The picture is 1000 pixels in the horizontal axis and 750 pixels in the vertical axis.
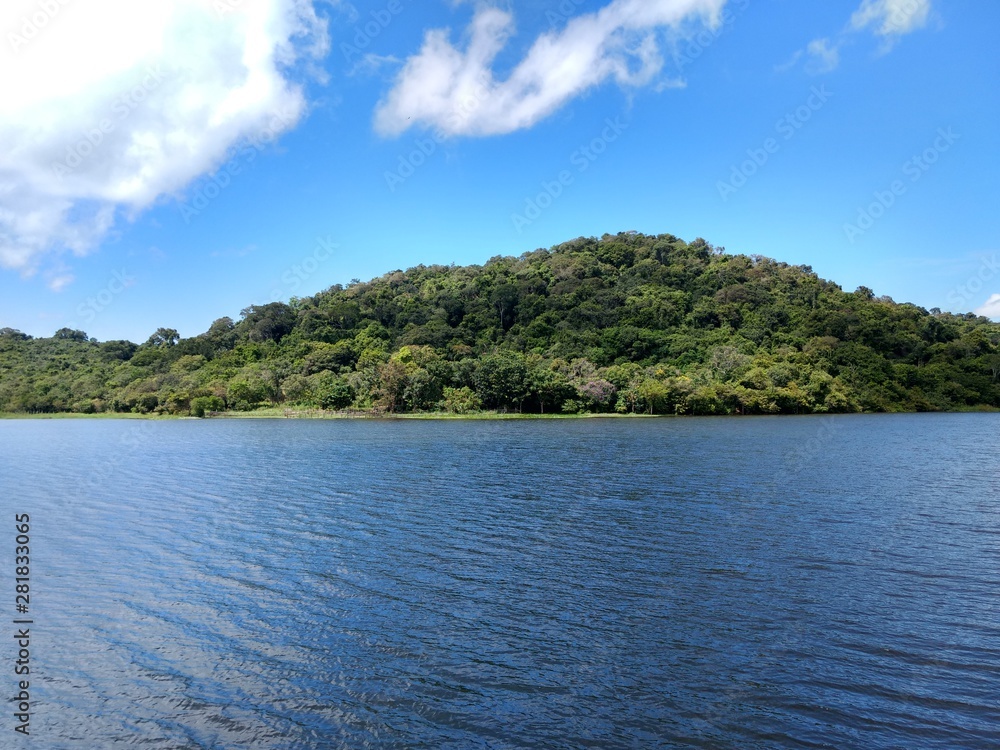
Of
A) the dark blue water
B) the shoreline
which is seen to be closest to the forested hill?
the shoreline

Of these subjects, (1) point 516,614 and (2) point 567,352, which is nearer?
(1) point 516,614

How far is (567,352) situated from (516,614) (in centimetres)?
10933

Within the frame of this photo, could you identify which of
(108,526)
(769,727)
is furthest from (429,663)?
(108,526)

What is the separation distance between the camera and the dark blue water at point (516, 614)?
9.50 meters

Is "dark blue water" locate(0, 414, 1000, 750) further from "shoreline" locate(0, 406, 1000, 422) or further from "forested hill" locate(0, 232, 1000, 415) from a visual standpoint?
"forested hill" locate(0, 232, 1000, 415)

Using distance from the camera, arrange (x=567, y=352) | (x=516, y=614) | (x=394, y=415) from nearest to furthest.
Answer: (x=516, y=614) → (x=394, y=415) → (x=567, y=352)

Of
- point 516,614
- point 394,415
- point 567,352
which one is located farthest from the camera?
point 567,352

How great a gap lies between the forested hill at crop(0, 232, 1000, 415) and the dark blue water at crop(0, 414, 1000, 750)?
67.1 meters

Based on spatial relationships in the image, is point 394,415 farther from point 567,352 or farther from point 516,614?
point 516,614

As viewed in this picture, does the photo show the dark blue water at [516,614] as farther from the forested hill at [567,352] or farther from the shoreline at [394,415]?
the forested hill at [567,352]

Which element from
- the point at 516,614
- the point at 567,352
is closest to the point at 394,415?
the point at 567,352

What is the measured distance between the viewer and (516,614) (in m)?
13.8

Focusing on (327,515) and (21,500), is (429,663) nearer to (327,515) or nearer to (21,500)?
(327,515)

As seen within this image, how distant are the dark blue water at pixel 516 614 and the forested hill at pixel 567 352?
220 ft
